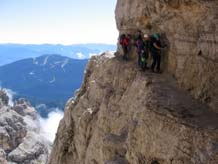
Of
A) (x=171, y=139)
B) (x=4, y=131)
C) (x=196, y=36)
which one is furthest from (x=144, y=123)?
(x=4, y=131)

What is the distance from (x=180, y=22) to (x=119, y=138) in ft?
26.4

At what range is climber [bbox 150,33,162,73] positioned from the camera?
2450 cm

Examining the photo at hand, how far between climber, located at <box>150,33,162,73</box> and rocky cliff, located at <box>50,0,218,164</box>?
52cm

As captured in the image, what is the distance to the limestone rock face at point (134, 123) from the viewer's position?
16.8m

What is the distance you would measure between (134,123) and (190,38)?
5.85 meters

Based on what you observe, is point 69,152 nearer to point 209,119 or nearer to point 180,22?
point 180,22

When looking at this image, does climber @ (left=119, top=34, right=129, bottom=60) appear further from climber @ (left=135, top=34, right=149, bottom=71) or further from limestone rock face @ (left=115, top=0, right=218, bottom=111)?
climber @ (left=135, top=34, right=149, bottom=71)

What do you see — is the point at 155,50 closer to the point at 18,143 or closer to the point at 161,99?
the point at 161,99

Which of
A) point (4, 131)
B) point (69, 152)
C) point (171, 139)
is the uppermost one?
point (171, 139)

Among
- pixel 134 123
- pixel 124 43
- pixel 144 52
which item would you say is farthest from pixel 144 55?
pixel 134 123

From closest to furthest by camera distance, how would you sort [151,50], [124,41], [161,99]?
[161,99], [151,50], [124,41]

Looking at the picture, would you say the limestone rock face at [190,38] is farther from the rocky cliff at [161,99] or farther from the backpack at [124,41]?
the backpack at [124,41]

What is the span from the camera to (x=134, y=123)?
21.5 m

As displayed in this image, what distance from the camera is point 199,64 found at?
68.0 feet
